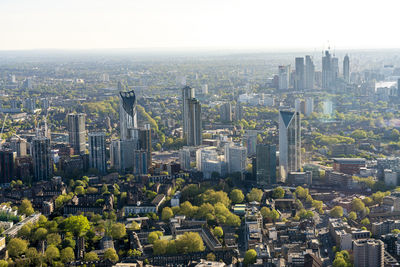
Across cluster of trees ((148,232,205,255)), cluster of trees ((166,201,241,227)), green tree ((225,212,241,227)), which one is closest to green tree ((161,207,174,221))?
cluster of trees ((166,201,241,227))

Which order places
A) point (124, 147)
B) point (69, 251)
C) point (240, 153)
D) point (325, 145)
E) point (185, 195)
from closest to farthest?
point (69, 251)
point (185, 195)
point (240, 153)
point (124, 147)
point (325, 145)

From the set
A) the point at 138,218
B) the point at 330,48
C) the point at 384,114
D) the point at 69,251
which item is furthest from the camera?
the point at 330,48

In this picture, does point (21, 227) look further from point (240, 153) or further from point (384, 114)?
point (384, 114)

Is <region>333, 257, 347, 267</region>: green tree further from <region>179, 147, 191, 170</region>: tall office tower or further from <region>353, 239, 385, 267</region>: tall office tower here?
<region>179, 147, 191, 170</region>: tall office tower

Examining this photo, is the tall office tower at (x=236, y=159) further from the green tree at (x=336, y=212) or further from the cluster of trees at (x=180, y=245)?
the cluster of trees at (x=180, y=245)

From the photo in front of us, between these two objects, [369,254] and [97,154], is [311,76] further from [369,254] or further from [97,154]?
[369,254]

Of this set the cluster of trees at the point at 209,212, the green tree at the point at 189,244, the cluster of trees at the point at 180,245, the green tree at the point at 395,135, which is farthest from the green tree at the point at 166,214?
the green tree at the point at 395,135

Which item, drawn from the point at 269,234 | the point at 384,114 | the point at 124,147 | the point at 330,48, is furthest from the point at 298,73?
the point at 269,234

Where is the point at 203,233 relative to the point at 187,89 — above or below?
below
